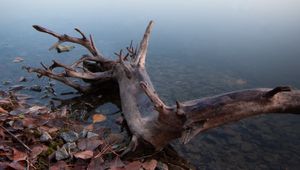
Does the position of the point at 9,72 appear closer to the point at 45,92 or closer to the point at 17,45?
the point at 45,92

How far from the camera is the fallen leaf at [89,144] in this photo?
3.86 meters

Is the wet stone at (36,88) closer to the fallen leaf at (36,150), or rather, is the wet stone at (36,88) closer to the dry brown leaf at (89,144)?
the dry brown leaf at (89,144)

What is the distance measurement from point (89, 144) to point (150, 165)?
768 millimetres

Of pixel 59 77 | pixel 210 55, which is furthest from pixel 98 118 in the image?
pixel 210 55

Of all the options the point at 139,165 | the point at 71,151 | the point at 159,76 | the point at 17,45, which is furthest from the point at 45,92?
the point at 17,45

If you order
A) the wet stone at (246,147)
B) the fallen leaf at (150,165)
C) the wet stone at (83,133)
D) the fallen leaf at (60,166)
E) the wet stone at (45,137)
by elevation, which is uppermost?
the wet stone at (45,137)

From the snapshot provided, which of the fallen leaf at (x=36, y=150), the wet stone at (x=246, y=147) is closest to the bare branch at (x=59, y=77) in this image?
the fallen leaf at (x=36, y=150)

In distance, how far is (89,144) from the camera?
392 centimetres

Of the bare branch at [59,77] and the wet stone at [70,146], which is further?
the bare branch at [59,77]

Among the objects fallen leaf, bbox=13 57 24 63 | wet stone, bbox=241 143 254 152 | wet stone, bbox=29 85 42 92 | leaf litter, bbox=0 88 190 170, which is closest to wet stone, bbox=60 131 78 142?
leaf litter, bbox=0 88 190 170

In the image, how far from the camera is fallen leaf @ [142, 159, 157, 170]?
3609 mm

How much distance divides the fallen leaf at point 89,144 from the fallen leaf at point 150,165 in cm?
62

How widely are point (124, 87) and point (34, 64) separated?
391 centimetres

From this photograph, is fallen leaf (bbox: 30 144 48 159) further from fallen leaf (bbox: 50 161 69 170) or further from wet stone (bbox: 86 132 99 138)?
wet stone (bbox: 86 132 99 138)
